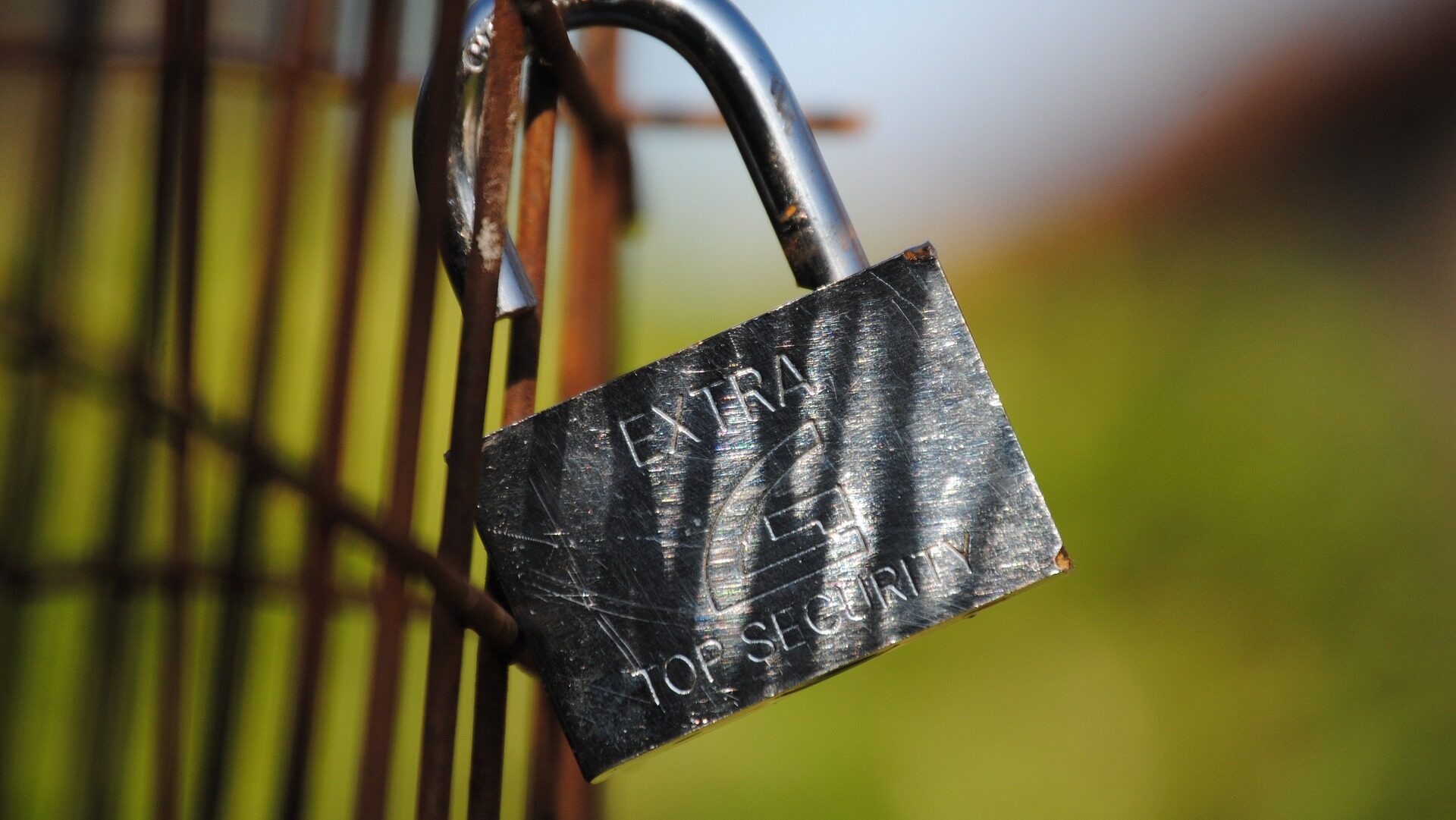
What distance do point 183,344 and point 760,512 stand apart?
0.93 ft

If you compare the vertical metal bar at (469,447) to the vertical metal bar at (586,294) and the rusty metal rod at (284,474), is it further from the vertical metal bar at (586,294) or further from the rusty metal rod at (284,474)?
the vertical metal bar at (586,294)

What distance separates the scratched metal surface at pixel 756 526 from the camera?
0.52m

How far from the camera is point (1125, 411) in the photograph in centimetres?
87

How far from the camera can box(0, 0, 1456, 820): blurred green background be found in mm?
809

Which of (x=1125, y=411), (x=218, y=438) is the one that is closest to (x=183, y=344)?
(x=218, y=438)

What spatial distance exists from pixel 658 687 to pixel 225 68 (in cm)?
64

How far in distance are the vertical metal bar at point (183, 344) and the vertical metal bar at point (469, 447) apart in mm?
103

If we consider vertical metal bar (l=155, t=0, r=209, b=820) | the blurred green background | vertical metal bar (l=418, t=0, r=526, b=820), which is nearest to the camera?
vertical metal bar (l=155, t=0, r=209, b=820)

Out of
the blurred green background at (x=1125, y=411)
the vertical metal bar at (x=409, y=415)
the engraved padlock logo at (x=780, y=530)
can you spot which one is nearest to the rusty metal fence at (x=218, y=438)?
the vertical metal bar at (x=409, y=415)

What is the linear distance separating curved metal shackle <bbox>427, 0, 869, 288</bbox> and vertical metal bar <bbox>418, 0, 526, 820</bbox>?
0.12 meters

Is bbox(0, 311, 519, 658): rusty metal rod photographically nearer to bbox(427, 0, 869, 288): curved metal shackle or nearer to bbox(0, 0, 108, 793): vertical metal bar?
bbox(0, 0, 108, 793): vertical metal bar

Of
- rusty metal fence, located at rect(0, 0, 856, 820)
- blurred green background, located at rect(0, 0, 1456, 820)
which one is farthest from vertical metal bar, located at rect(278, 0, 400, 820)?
blurred green background, located at rect(0, 0, 1456, 820)

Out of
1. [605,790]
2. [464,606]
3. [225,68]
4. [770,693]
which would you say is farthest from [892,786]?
[225,68]

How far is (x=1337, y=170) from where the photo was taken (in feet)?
2.76
